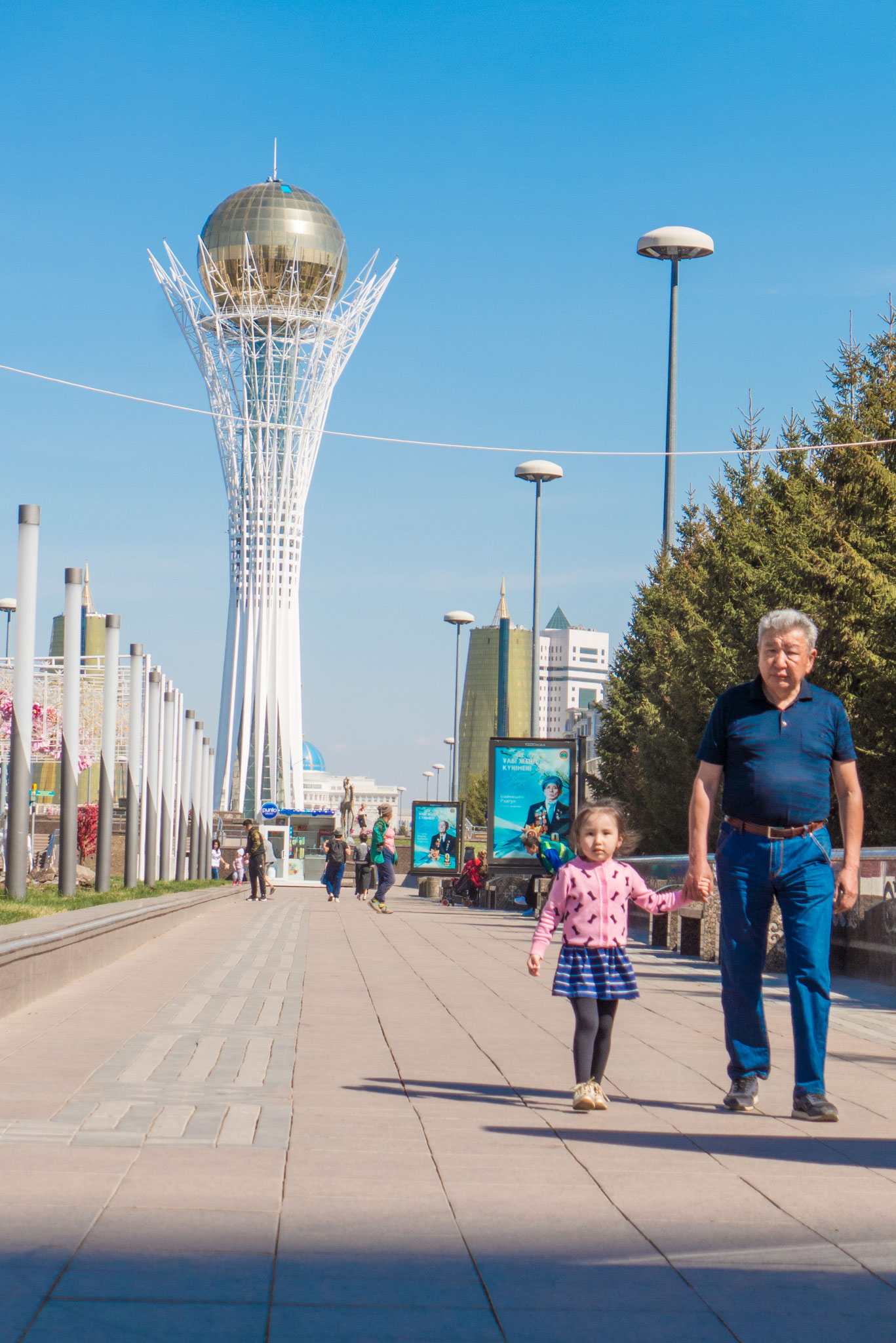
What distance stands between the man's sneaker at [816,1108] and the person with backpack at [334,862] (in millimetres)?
26814

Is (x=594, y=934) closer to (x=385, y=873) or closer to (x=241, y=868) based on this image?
(x=385, y=873)

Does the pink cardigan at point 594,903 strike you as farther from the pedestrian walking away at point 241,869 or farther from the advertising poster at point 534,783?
the pedestrian walking away at point 241,869

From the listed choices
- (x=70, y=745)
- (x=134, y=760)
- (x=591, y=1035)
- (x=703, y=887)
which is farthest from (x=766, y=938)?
(x=134, y=760)

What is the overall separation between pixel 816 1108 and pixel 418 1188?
2.10 meters

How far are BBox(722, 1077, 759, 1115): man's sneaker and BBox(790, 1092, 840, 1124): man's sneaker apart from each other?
0.87ft

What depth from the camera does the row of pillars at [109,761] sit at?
1823cm

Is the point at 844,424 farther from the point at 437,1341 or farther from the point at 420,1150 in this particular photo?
the point at 437,1341

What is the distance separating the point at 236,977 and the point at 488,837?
17150mm

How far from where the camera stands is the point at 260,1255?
4.04 metres

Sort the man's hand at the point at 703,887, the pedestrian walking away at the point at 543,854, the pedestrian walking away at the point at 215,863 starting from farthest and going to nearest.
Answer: the pedestrian walking away at the point at 215,863 → the pedestrian walking away at the point at 543,854 → the man's hand at the point at 703,887

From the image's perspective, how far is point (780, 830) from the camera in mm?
6504

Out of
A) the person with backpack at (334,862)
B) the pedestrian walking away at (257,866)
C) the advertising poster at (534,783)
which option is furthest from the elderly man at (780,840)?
the pedestrian walking away at (257,866)

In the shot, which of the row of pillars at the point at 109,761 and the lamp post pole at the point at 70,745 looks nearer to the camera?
the row of pillars at the point at 109,761

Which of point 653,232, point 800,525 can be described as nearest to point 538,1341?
point 800,525
